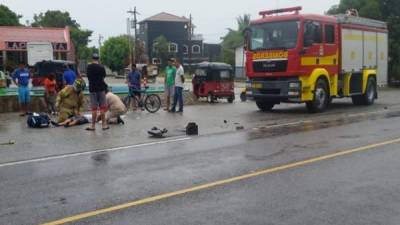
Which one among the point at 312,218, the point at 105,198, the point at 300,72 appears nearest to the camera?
the point at 312,218

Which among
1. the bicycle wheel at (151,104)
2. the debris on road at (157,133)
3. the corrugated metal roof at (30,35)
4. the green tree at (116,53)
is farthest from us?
the green tree at (116,53)

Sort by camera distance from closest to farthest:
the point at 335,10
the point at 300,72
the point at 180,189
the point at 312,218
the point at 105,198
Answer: the point at 312,218 → the point at 105,198 → the point at 180,189 → the point at 300,72 → the point at 335,10

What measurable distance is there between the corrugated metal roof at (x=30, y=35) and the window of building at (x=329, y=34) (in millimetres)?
47057

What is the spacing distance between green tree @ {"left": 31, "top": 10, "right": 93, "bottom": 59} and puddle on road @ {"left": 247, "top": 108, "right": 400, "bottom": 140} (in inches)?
3607

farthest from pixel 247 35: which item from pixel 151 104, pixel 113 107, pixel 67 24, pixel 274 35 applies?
pixel 67 24

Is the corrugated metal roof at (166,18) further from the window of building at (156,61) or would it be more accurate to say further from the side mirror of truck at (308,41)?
the side mirror of truck at (308,41)

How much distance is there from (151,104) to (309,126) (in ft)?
21.9

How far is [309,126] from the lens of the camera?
47.4 feet

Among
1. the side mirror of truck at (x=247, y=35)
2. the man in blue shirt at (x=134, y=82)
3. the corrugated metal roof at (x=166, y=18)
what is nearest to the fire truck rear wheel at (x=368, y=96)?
the side mirror of truck at (x=247, y=35)

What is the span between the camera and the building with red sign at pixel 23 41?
2371 inches

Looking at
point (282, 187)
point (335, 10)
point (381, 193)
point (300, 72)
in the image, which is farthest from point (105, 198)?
point (335, 10)

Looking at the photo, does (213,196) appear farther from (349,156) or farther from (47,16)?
(47,16)

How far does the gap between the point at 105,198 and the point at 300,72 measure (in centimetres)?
1225

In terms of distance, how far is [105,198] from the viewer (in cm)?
665
